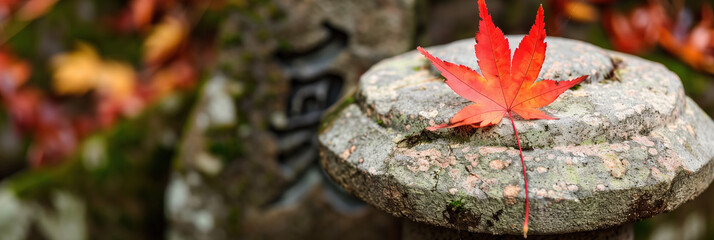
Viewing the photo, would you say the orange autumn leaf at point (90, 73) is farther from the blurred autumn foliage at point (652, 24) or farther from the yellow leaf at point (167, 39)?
the blurred autumn foliage at point (652, 24)

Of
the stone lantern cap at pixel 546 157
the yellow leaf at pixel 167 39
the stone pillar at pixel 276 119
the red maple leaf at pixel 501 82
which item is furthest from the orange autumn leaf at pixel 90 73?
the red maple leaf at pixel 501 82

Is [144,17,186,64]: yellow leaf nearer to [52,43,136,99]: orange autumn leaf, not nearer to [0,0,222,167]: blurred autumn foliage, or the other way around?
[0,0,222,167]: blurred autumn foliage

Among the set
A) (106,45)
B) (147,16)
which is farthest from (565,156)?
(106,45)

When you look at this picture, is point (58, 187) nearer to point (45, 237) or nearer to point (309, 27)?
point (45, 237)

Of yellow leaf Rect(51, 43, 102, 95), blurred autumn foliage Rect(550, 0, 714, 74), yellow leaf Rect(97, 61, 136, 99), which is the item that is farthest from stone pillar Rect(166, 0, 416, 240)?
yellow leaf Rect(51, 43, 102, 95)

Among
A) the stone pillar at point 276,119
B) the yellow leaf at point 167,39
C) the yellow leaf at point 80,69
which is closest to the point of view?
Answer: the stone pillar at point 276,119

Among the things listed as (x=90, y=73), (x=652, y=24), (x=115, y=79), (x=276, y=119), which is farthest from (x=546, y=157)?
(x=90, y=73)
